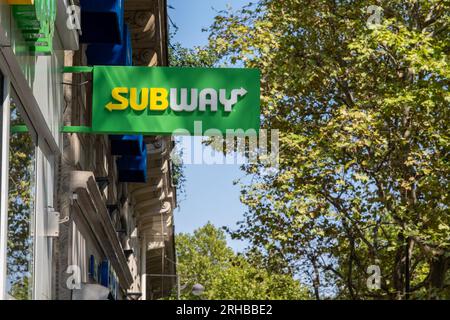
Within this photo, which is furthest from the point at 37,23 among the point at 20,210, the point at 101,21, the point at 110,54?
the point at 110,54

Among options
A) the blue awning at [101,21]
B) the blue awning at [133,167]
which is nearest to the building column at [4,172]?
the blue awning at [101,21]

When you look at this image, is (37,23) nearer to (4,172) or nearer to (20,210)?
(4,172)

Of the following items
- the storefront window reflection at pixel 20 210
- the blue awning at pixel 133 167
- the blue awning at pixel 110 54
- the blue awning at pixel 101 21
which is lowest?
the storefront window reflection at pixel 20 210

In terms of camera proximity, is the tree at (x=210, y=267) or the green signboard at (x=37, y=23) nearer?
the green signboard at (x=37, y=23)

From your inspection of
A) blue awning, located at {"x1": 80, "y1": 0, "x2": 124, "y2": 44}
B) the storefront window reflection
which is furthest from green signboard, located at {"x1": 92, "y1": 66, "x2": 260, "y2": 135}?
blue awning, located at {"x1": 80, "y1": 0, "x2": 124, "y2": 44}

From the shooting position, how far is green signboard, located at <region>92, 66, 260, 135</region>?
1115 centimetres

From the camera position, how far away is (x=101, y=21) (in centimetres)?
1346

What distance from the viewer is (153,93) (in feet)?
36.7

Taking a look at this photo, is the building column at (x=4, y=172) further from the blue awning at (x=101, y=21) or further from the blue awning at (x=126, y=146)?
the blue awning at (x=126, y=146)

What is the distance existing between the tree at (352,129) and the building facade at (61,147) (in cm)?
316

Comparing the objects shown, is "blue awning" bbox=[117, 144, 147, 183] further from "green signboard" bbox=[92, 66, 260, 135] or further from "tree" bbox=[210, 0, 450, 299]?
"green signboard" bbox=[92, 66, 260, 135]

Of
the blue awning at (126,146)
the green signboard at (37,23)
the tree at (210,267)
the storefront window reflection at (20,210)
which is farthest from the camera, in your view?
the tree at (210,267)

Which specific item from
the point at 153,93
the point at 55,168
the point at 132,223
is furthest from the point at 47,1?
the point at 132,223

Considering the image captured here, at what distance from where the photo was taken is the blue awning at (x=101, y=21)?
1306 cm
